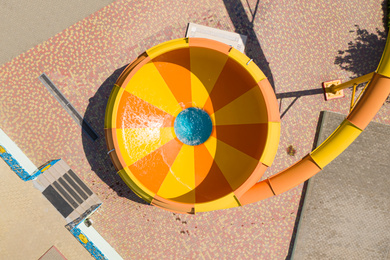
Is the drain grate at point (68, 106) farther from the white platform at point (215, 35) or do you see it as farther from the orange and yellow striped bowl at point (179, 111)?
the white platform at point (215, 35)

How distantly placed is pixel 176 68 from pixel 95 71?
3.61m

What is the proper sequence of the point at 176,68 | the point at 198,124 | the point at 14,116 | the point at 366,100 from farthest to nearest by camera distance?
1. the point at 14,116
2. the point at 198,124
3. the point at 176,68
4. the point at 366,100

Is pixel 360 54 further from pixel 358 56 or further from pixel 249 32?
pixel 249 32

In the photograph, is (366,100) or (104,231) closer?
(366,100)

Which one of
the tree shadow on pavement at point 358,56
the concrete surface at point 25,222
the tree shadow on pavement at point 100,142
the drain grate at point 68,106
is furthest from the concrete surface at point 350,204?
the concrete surface at point 25,222

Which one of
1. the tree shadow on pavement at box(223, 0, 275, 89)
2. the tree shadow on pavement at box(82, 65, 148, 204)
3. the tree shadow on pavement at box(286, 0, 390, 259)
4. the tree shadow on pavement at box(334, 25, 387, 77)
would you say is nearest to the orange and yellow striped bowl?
the tree shadow on pavement at box(82, 65, 148, 204)

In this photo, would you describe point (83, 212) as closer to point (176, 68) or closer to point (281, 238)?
point (176, 68)

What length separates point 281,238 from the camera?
33.6 feet

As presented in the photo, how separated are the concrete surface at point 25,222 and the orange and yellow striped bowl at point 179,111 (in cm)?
453

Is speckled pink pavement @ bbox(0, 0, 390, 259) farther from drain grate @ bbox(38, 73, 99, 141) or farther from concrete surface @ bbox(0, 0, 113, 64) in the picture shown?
concrete surface @ bbox(0, 0, 113, 64)

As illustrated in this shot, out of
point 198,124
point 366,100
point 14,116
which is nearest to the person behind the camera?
point 366,100

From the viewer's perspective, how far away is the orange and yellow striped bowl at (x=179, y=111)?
748 cm

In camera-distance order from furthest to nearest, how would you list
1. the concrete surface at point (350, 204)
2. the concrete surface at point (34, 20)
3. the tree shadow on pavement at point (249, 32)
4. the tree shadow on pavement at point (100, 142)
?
1. the concrete surface at point (350, 204)
2. the tree shadow on pavement at point (249, 32)
3. the tree shadow on pavement at point (100, 142)
4. the concrete surface at point (34, 20)

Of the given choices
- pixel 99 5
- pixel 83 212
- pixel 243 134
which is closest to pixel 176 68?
pixel 243 134
